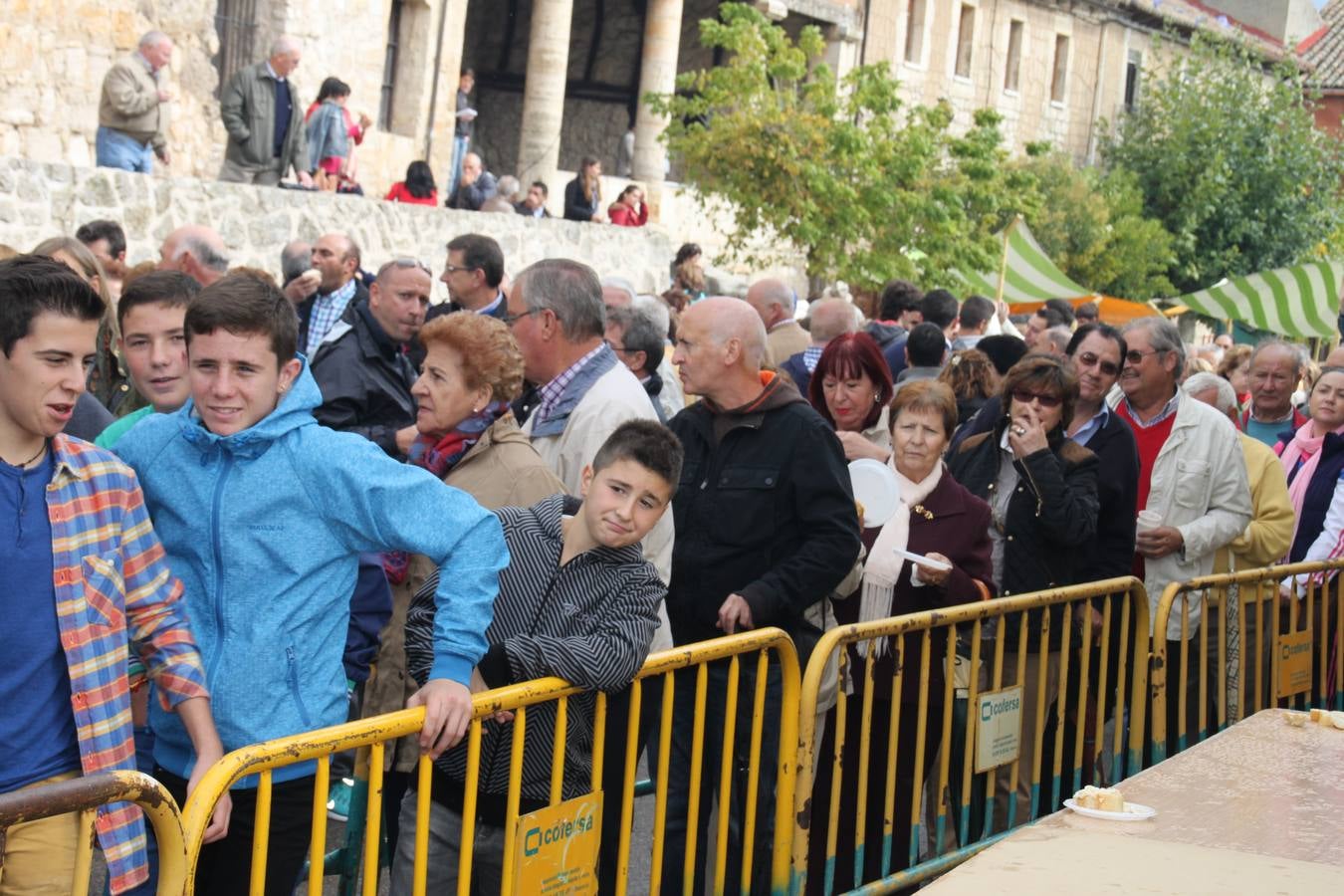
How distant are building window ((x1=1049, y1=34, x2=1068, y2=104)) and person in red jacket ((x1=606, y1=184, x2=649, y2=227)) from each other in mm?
20848

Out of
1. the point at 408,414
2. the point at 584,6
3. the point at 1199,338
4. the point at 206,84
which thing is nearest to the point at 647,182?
the point at 584,6

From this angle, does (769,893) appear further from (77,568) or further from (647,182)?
(647,182)

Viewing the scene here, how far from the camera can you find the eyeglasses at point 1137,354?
7.20 metres

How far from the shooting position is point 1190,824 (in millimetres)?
3795

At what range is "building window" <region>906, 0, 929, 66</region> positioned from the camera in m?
36.7

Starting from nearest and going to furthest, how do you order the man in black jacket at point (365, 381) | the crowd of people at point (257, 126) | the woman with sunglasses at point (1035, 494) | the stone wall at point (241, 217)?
the woman with sunglasses at point (1035, 494)
the man in black jacket at point (365, 381)
the stone wall at point (241, 217)
the crowd of people at point (257, 126)

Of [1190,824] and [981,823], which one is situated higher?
[1190,824]

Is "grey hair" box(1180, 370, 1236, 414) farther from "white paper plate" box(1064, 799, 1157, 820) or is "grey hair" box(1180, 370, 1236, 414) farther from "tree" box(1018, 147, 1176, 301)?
"tree" box(1018, 147, 1176, 301)

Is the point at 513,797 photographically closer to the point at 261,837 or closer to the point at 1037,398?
the point at 261,837

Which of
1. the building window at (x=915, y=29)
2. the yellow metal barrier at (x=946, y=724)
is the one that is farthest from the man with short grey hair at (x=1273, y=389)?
the building window at (x=915, y=29)

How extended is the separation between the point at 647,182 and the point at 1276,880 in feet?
86.2

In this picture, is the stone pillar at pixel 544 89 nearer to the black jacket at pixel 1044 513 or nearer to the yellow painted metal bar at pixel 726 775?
the black jacket at pixel 1044 513

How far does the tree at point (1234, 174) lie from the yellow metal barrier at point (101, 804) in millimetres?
36392

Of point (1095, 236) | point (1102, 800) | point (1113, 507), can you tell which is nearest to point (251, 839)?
point (1102, 800)
